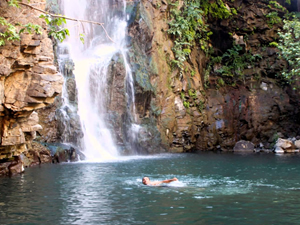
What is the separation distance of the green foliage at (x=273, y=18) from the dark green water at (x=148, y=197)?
80.1 ft

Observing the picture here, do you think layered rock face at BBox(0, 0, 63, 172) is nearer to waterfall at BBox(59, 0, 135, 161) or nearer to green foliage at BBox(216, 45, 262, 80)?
waterfall at BBox(59, 0, 135, 161)

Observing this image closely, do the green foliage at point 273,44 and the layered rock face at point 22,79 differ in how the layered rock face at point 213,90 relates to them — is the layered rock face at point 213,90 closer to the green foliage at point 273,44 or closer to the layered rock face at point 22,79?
the green foliage at point 273,44

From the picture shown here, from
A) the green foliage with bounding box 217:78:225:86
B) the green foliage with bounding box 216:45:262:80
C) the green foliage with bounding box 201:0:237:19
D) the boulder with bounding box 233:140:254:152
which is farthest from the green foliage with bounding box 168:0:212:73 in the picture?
the boulder with bounding box 233:140:254:152

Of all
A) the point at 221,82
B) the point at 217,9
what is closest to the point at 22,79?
the point at 221,82

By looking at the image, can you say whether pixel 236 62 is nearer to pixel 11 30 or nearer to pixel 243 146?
pixel 243 146

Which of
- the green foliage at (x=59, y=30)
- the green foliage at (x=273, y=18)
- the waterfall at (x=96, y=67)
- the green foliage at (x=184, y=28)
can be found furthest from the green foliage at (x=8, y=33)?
the green foliage at (x=273, y=18)

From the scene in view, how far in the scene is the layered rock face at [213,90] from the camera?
101 feet

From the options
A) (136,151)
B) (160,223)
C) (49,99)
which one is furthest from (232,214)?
(136,151)

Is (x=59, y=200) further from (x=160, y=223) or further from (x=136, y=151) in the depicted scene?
(x=136, y=151)

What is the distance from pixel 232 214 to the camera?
30.2ft

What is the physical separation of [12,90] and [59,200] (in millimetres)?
5207

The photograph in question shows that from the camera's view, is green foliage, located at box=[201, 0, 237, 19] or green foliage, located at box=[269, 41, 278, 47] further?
green foliage, located at box=[201, 0, 237, 19]

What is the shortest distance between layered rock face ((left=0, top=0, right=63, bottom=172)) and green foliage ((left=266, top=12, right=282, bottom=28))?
28736 mm

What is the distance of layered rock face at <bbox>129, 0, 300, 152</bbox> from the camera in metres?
30.8
